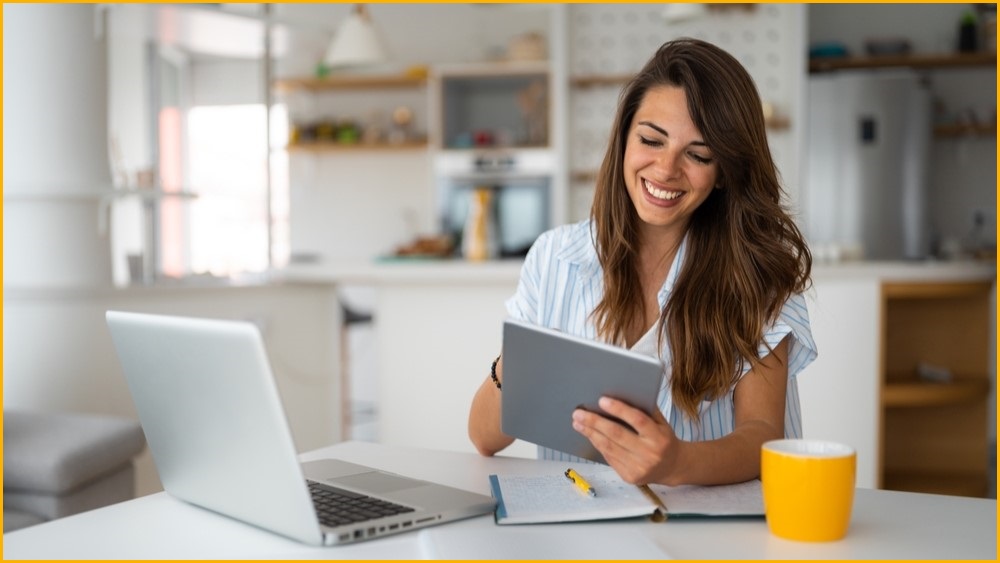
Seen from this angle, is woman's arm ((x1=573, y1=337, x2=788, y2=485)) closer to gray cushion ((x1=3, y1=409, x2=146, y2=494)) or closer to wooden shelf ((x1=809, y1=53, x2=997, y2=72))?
gray cushion ((x1=3, y1=409, x2=146, y2=494))

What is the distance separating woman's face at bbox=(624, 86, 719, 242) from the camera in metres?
1.41

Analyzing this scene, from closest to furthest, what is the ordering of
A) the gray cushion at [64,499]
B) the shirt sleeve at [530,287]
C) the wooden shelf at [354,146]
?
the shirt sleeve at [530,287]
the gray cushion at [64,499]
the wooden shelf at [354,146]

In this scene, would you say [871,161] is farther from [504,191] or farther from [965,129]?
[504,191]

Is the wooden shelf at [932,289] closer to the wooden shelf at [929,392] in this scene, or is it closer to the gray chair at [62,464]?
the wooden shelf at [929,392]

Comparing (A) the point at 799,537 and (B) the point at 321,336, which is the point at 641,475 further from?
(B) the point at 321,336

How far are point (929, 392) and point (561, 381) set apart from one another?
2.48 metres

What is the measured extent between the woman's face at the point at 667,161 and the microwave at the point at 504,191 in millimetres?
4240

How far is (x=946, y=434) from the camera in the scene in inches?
134

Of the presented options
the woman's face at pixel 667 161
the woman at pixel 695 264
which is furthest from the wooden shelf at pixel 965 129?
the woman's face at pixel 667 161

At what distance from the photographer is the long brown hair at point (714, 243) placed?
1.38 m

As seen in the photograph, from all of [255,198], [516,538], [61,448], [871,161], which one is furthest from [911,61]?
[516,538]

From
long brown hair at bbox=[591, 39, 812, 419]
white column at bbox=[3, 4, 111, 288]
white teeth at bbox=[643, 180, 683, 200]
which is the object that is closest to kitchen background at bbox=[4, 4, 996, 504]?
white column at bbox=[3, 4, 111, 288]

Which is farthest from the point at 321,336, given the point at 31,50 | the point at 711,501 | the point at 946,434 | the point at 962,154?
the point at 962,154

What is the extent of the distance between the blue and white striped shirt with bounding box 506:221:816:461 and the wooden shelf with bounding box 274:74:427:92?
4904 millimetres
